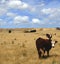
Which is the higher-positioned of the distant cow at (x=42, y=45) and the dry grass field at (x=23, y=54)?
the distant cow at (x=42, y=45)

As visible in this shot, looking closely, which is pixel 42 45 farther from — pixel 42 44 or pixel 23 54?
pixel 23 54

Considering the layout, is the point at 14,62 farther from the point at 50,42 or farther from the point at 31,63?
the point at 50,42

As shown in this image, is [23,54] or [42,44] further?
[23,54]

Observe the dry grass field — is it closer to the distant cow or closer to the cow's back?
the distant cow

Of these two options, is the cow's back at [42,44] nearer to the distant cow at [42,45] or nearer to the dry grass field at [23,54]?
the distant cow at [42,45]

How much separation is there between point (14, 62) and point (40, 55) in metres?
2.62

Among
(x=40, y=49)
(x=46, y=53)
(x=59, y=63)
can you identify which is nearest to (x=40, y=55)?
(x=40, y=49)

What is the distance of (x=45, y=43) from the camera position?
17141 mm

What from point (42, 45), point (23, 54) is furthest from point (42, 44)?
point (23, 54)

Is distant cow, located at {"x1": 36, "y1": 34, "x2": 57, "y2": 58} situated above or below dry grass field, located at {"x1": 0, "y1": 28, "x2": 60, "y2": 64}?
above

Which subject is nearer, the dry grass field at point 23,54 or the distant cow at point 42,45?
the dry grass field at point 23,54

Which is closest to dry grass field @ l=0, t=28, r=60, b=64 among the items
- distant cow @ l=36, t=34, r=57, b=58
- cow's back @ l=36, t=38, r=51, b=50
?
distant cow @ l=36, t=34, r=57, b=58

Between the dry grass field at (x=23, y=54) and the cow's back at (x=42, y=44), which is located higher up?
the cow's back at (x=42, y=44)

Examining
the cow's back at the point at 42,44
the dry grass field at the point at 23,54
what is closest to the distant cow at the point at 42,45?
the cow's back at the point at 42,44
